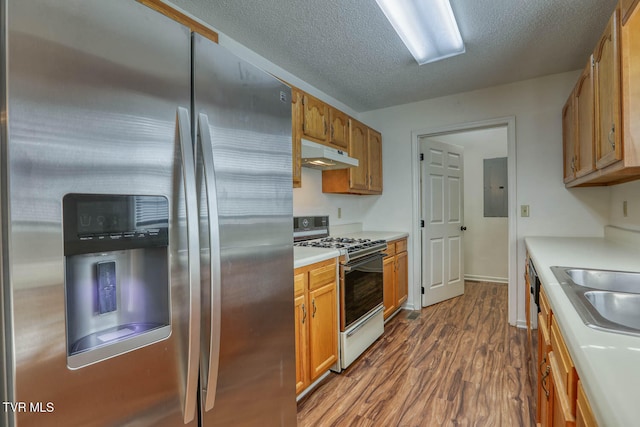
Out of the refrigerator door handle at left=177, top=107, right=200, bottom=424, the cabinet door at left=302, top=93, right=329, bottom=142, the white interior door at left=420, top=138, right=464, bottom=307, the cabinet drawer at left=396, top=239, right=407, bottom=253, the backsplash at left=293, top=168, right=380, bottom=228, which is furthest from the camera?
the white interior door at left=420, top=138, right=464, bottom=307

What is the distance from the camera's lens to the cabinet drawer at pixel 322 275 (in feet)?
6.19

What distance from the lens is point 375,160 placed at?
348 cm

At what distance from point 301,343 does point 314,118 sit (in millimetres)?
1671

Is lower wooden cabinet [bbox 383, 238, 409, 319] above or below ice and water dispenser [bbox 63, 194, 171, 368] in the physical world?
below

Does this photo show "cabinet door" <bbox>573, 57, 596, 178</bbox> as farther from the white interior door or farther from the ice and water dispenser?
the ice and water dispenser

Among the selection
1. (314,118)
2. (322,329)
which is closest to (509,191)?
(314,118)

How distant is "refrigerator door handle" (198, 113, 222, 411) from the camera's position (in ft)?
3.08

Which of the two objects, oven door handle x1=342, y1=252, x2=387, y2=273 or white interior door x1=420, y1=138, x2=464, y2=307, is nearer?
oven door handle x1=342, y1=252, x2=387, y2=273

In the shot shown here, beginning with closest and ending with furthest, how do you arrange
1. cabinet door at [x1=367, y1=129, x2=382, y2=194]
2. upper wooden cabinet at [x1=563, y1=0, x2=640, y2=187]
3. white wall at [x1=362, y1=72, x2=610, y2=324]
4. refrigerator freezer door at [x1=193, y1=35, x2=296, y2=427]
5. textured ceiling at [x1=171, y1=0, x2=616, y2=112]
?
refrigerator freezer door at [x1=193, y1=35, x2=296, y2=427], upper wooden cabinet at [x1=563, y1=0, x2=640, y2=187], textured ceiling at [x1=171, y1=0, x2=616, y2=112], white wall at [x1=362, y1=72, x2=610, y2=324], cabinet door at [x1=367, y1=129, x2=382, y2=194]

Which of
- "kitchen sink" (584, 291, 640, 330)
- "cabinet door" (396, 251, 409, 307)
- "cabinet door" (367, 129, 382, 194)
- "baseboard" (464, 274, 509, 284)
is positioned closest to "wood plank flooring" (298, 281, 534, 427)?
"cabinet door" (396, 251, 409, 307)

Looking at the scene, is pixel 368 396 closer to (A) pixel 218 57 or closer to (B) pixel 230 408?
(B) pixel 230 408

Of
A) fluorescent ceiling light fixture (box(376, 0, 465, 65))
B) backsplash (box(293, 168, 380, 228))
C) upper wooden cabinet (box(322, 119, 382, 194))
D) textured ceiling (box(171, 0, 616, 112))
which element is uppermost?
textured ceiling (box(171, 0, 616, 112))

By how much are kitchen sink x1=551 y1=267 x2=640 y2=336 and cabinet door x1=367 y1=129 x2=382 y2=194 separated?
7.17 feet

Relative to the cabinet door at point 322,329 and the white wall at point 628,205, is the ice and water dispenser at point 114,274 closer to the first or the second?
the cabinet door at point 322,329
